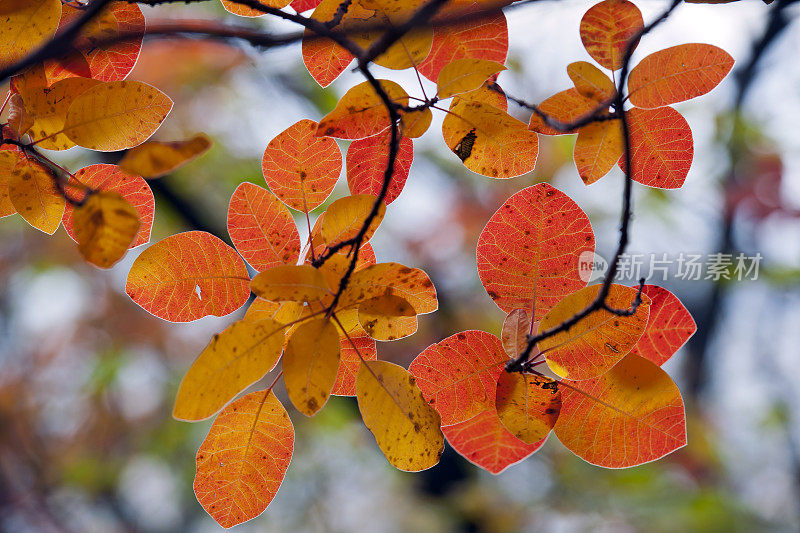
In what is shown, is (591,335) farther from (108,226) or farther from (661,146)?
(108,226)

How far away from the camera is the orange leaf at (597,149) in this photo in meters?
0.37

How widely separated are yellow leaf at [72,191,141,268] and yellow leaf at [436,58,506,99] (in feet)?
0.61

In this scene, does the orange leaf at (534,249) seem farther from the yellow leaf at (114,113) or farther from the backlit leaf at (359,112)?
the yellow leaf at (114,113)

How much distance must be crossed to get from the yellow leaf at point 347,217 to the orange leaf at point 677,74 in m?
0.20

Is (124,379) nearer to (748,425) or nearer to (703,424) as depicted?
(703,424)

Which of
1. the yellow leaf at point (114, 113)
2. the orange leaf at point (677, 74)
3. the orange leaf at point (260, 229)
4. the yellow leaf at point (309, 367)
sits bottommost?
the yellow leaf at point (309, 367)

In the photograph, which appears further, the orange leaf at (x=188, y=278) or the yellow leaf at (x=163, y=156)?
the orange leaf at (x=188, y=278)

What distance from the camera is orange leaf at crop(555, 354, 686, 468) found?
340mm

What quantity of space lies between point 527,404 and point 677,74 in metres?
0.24

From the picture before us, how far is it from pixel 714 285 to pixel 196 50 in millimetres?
2464

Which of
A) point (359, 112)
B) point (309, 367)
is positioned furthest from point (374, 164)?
point (309, 367)

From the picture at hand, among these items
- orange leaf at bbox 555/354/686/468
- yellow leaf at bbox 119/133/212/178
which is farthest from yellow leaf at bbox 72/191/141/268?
orange leaf at bbox 555/354/686/468

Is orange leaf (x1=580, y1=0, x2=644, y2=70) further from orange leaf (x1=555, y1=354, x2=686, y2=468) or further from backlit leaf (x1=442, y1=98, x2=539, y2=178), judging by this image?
orange leaf (x1=555, y1=354, x2=686, y2=468)

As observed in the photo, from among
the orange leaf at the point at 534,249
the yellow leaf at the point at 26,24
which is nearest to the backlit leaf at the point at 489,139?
the orange leaf at the point at 534,249
